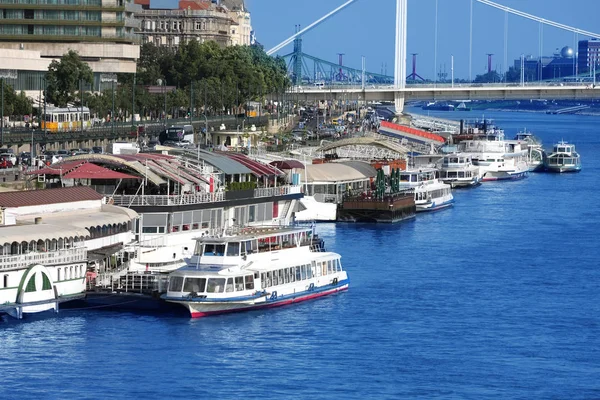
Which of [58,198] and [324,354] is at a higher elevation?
[58,198]

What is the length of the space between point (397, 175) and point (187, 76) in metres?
68.6

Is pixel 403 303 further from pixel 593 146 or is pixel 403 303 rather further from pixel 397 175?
pixel 593 146

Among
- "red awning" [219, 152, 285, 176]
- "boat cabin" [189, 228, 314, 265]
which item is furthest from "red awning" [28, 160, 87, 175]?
"red awning" [219, 152, 285, 176]

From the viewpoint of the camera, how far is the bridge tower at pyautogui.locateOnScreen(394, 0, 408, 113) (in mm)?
165125

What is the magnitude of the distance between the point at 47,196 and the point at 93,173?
3290 mm

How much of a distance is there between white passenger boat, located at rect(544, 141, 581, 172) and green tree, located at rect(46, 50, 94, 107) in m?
32.1

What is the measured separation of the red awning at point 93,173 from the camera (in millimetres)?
50125

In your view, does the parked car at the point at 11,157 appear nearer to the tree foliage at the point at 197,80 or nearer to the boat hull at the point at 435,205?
the boat hull at the point at 435,205

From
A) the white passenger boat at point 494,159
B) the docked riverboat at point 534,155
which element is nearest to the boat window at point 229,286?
the white passenger boat at point 494,159

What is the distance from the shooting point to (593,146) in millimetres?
156875

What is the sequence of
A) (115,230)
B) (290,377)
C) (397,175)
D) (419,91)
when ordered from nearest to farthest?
1. (290,377)
2. (115,230)
3. (397,175)
4. (419,91)

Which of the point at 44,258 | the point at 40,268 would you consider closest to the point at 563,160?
the point at 44,258

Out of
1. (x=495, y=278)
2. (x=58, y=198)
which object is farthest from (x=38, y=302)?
(x=495, y=278)

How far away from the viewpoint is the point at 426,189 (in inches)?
3127
